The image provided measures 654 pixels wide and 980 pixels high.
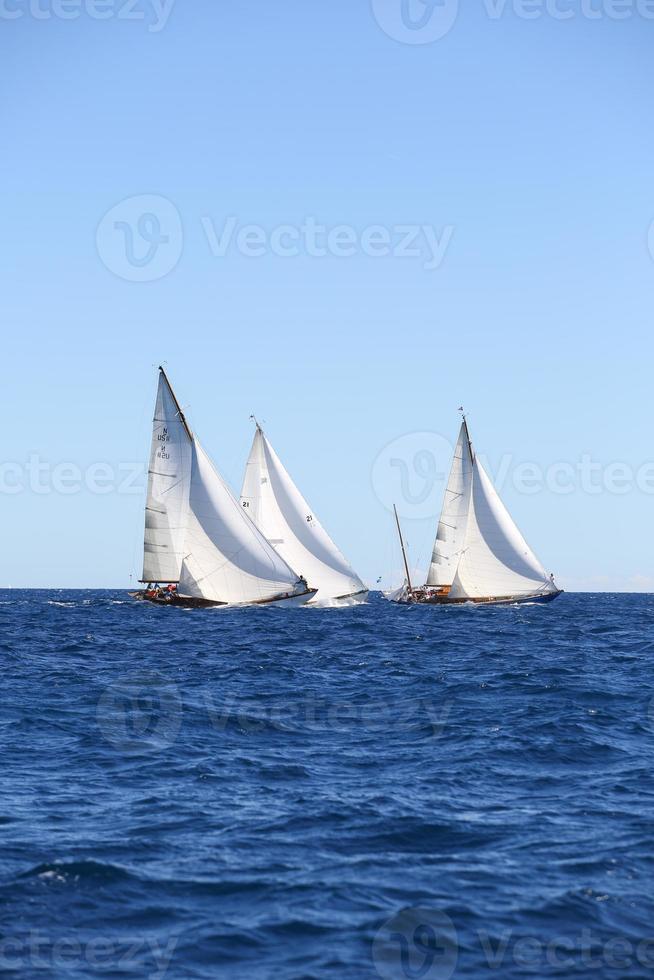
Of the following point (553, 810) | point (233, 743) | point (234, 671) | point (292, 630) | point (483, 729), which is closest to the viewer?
point (553, 810)

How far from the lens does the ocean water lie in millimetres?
11703

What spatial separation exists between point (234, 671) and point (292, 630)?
24.0 m

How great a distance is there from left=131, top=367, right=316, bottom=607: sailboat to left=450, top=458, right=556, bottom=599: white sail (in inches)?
694

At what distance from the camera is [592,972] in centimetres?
1103

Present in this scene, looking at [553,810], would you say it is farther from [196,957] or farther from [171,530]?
[171,530]

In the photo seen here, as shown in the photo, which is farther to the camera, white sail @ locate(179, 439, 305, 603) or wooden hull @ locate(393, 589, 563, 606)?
wooden hull @ locate(393, 589, 563, 606)

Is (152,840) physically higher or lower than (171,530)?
lower

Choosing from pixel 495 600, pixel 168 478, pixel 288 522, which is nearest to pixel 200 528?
pixel 168 478

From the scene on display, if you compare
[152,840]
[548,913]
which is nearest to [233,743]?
[152,840]

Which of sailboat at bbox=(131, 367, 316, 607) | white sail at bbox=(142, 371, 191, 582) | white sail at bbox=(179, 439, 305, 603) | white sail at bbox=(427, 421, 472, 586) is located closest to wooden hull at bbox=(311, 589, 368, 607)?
sailboat at bbox=(131, 367, 316, 607)

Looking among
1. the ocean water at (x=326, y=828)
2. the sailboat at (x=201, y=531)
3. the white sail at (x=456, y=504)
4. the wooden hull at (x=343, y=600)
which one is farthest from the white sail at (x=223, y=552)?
the ocean water at (x=326, y=828)

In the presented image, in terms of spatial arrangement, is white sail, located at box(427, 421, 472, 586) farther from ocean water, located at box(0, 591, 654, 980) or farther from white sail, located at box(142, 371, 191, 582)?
ocean water, located at box(0, 591, 654, 980)

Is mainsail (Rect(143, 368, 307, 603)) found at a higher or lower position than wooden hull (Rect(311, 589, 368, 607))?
higher

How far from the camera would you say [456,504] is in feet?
290
